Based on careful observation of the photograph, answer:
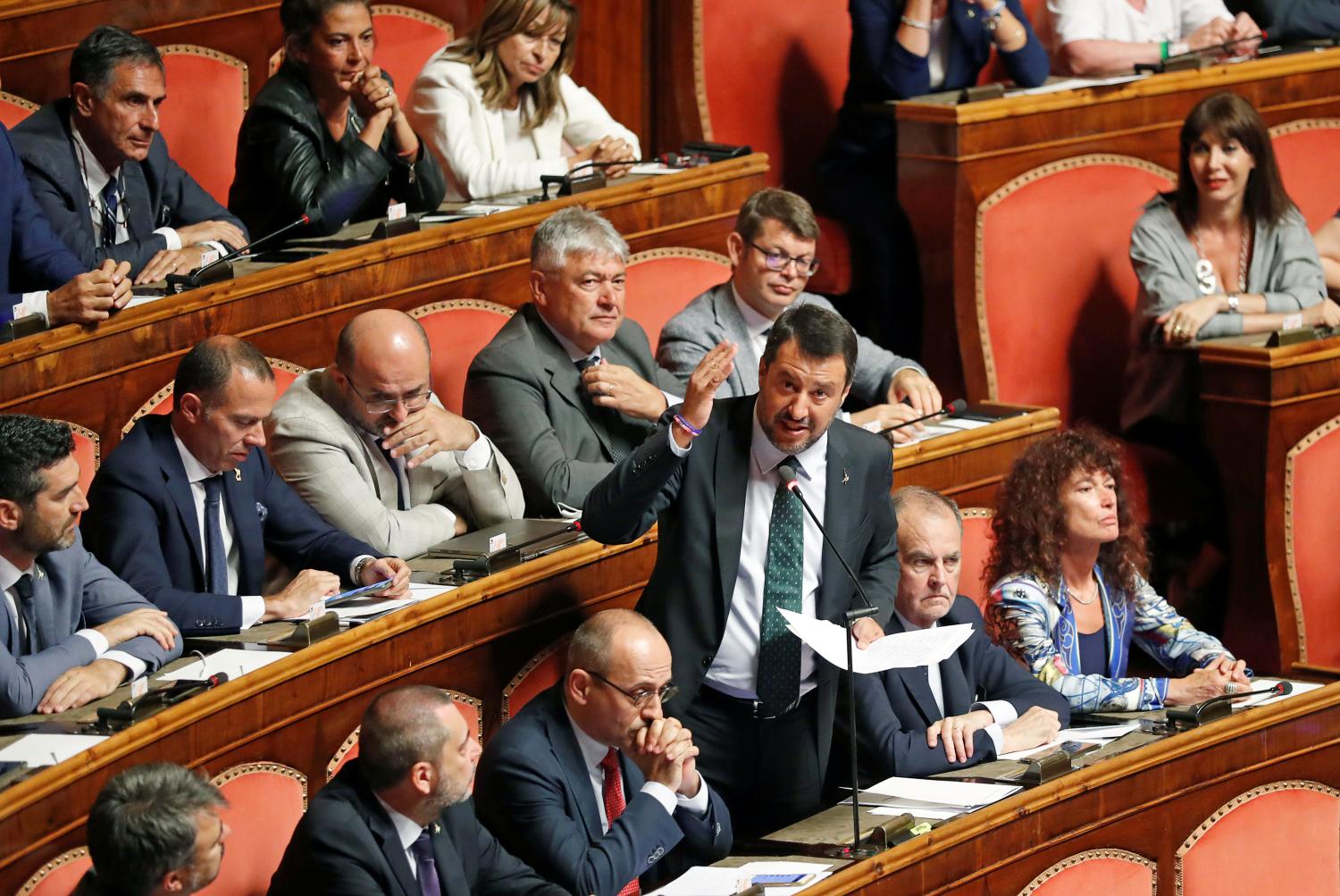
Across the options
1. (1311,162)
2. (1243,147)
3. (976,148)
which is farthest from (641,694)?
(1311,162)

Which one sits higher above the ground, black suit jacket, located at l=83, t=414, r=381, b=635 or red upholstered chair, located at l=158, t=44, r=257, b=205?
red upholstered chair, located at l=158, t=44, r=257, b=205

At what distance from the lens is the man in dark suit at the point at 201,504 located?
5.43 feet

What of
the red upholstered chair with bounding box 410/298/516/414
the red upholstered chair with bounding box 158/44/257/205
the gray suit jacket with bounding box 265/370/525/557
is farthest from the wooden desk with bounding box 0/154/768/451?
the red upholstered chair with bounding box 158/44/257/205

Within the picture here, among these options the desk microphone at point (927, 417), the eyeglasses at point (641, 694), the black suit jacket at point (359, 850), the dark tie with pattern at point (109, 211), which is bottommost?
the black suit jacket at point (359, 850)

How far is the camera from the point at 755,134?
2727mm

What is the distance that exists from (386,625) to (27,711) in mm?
299

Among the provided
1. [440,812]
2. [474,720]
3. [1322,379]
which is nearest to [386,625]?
[474,720]

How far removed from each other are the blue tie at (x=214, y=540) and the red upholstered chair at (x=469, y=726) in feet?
0.53

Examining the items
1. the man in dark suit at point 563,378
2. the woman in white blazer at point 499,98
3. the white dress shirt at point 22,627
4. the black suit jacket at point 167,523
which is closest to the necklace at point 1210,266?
the woman in white blazer at point 499,98

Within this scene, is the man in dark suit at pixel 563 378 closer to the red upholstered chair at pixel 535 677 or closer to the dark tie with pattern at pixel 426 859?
the red upholstered chair at pixel 535 677

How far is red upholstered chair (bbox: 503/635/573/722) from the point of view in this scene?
1.76 meters

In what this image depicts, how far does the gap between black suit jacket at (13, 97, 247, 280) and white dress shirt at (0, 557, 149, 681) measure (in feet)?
1.83

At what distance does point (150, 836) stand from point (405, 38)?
1553 millimetres

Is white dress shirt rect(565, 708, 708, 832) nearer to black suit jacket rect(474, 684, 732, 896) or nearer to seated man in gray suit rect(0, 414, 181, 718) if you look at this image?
black suit jacket rect(474, 684, 732, 896)
